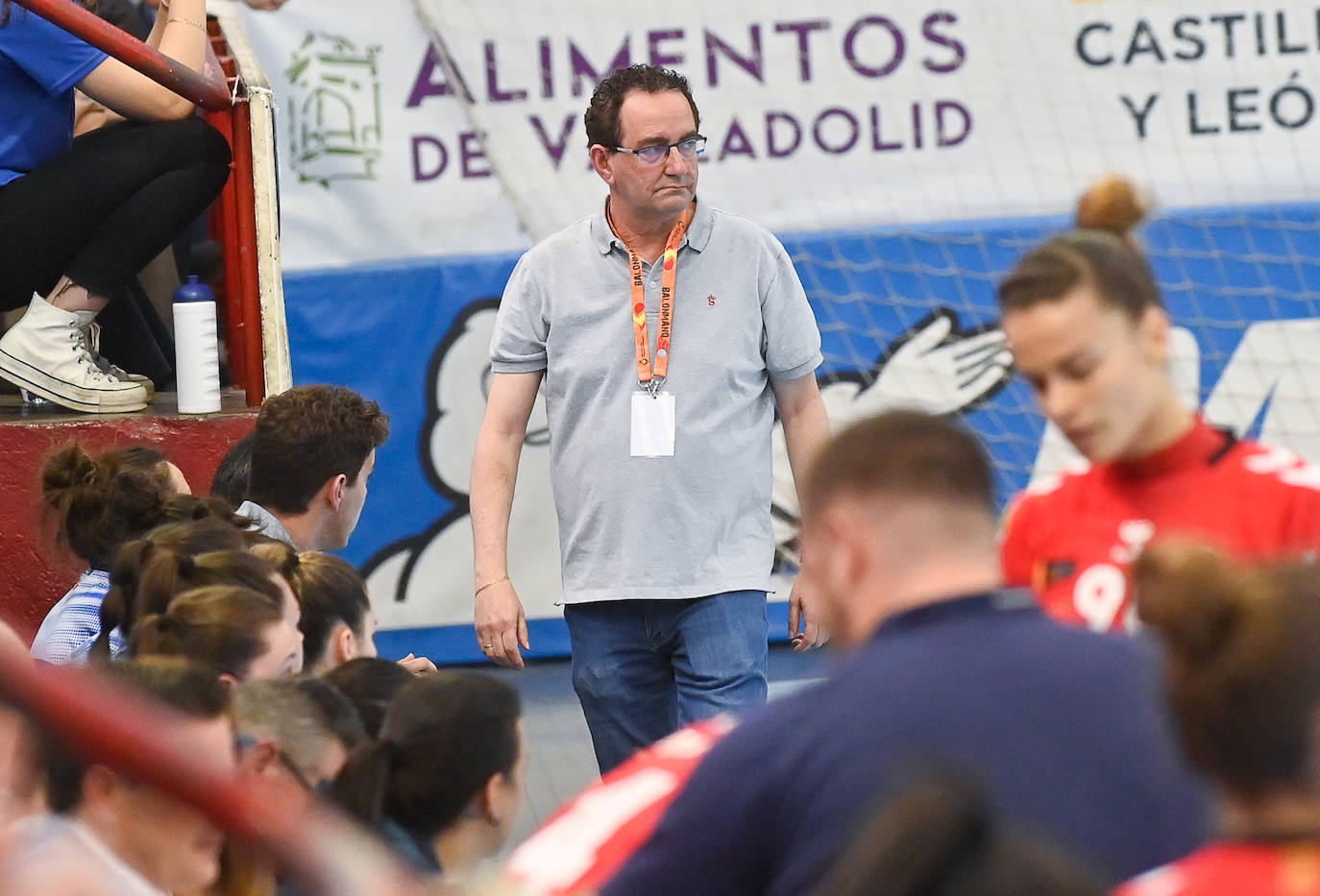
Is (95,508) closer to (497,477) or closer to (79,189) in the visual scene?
(497,477)

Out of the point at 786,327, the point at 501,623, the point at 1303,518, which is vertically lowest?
the point at 501,623

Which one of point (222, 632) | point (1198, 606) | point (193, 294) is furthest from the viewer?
point (193, 294)

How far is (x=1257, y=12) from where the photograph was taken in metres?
5.59

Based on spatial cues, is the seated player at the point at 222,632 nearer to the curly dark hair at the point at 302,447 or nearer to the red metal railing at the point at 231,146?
the curly dark hair at the point at 302,447

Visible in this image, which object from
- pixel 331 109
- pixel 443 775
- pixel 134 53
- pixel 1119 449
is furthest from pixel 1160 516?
pixel 331 109

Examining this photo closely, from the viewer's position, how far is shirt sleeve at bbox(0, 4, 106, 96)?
13.5ft

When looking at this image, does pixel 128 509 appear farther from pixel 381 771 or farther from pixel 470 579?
pixel 470 579

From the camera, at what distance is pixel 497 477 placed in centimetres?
386

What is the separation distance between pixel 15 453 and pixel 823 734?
3.16 m

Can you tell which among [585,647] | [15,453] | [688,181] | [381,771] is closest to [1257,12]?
[688,181]

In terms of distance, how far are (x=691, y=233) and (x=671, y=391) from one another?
343 millimetres

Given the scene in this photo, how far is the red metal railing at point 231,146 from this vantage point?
13.5ft

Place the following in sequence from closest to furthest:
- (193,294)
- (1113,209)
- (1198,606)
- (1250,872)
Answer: (1250,872) < (1198,606) < (1113,209) < (193,294)

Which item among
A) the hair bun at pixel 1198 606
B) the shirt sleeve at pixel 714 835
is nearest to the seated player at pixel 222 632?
the shirt sleeve at pixel 714 835
